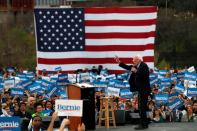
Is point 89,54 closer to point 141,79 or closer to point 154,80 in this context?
point 154,80

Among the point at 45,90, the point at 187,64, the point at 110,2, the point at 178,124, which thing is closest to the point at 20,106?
the point at 178,124

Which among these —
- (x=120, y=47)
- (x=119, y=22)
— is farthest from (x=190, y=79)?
(x=119, y=22)

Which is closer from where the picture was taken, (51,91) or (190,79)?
(51,91)

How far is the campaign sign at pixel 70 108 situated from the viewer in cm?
1330

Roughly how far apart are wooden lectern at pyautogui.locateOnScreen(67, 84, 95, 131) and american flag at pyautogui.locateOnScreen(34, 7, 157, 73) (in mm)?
8208

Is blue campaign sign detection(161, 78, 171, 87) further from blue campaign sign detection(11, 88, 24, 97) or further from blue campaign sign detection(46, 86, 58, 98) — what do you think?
blue campaign sign detection(11, 88, 24, 97)

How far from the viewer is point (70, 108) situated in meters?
13.3

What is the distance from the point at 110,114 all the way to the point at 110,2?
4868 centimetres

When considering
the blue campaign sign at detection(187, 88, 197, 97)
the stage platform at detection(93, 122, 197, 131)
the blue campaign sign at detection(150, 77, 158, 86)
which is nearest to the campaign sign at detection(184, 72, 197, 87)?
the blue campaign sign at detection(150, 77, 158, 86)

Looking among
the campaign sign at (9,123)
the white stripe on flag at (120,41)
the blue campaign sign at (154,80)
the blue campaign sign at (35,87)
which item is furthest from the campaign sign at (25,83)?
the campaign sign at (9,123)

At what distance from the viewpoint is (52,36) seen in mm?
23594

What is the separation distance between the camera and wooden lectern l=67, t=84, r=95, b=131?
14562mm

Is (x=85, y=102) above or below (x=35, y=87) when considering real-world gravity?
above

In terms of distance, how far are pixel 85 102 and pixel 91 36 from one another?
921cm
